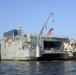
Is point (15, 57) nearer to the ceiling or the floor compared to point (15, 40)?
nearer to the floor

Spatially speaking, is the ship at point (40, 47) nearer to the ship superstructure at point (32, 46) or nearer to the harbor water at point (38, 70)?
the ship superstructure at point (32, 46)

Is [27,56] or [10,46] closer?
[27,56]

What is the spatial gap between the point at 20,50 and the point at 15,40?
27.9 ft

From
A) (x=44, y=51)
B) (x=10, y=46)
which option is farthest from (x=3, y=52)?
(x=44, y=51)

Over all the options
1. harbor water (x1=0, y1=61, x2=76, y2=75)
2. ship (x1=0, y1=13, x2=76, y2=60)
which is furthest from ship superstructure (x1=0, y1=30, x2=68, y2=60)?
harbor water (x1=0, y1=61, x2=76, y2=75)

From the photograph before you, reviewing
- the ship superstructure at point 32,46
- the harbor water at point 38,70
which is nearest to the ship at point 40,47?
the ship superstructure at point 32,46

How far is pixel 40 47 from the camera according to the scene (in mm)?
120938

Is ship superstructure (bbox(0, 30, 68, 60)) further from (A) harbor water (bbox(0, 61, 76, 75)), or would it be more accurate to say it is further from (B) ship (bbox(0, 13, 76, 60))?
(A) harbor water (bbox(0, 61, 76, 75))

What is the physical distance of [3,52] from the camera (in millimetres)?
143625

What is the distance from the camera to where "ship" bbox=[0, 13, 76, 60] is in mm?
120125

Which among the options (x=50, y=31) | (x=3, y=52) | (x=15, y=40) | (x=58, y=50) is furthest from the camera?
(x=3, y=52)

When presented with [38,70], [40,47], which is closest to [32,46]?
[40,47]

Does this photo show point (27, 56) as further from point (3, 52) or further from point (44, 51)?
point (3, 52)

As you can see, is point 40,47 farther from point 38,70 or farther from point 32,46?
point 38,70
